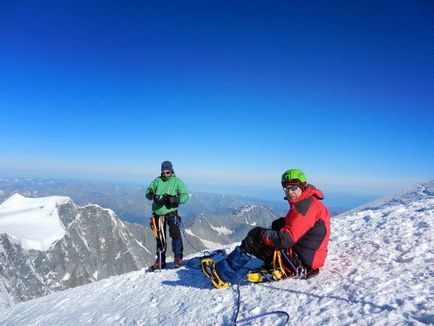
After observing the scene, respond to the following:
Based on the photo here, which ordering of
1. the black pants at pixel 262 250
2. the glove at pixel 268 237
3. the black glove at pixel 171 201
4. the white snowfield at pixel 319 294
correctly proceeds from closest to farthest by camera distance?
the white snowfield at pixel 319 294
the glove at pixel 268 237
the black pants at pixel 262 250
the black glove at pixel 171 201

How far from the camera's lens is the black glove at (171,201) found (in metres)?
12.6

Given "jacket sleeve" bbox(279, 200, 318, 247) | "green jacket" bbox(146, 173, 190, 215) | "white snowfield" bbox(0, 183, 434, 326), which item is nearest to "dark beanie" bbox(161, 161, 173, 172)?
"green jacket" bbox(146, 173, 190, 215)

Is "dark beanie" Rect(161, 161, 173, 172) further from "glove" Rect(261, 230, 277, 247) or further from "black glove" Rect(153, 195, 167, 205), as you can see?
"glove" Rect(261, 230, 277, 247)

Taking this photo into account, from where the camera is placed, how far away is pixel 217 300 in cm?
767

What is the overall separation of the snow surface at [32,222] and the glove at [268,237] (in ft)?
560

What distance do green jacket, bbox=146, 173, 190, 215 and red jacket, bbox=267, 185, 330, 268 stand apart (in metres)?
6.34

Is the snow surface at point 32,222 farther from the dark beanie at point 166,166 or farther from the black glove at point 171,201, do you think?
the dark beanie at point 166,166

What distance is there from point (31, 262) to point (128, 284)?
167 meters

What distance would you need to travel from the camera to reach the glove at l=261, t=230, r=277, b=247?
722 cm

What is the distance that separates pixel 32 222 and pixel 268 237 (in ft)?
643

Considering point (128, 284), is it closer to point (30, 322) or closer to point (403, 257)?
point (30, 322)

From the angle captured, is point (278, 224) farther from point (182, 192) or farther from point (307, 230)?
point (182, 192)

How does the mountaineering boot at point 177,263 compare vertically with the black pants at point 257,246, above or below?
below

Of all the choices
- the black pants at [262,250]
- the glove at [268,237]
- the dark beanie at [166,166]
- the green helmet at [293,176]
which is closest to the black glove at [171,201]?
the dark beanie at [166,166]
